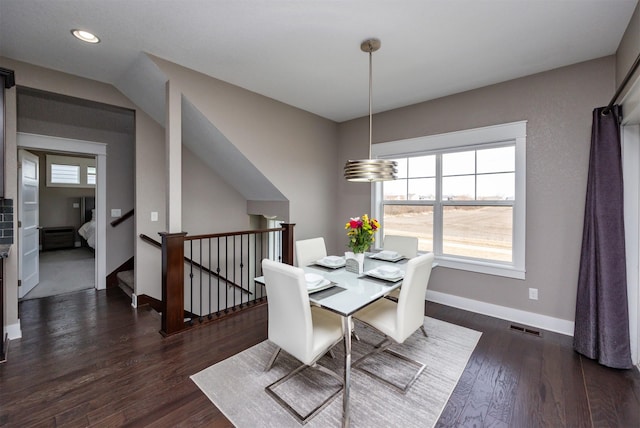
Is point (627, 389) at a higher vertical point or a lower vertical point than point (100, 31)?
lower

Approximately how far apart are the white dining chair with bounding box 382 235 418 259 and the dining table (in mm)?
473

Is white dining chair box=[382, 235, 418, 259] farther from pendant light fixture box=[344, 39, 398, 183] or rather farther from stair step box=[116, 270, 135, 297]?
stair step box=[116, 270, 135, 297]

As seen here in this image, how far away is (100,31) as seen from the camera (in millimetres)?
2260

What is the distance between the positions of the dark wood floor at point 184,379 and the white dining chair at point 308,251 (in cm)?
83

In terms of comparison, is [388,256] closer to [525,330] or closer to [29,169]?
[525,330]

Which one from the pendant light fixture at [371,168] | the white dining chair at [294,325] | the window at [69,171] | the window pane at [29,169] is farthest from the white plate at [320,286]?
the window at [69,171]

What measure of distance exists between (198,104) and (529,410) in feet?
12.4

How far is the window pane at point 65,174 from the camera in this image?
695cm

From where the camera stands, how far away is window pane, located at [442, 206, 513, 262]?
3.19 meters

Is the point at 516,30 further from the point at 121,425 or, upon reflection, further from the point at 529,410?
the point at 121,425

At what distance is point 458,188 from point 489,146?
0.59m

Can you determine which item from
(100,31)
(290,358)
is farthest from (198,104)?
(290,358)

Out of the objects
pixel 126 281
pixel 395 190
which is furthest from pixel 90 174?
pixel 395 190

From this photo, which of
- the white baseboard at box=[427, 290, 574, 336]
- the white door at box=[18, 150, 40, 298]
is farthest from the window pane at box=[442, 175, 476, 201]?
the white door at box=[18, 150, 40, 298]
